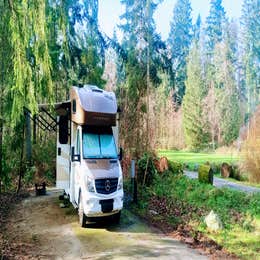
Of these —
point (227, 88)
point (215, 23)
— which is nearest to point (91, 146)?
point (227, 88)

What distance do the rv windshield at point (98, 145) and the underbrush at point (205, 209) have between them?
205 centimetres

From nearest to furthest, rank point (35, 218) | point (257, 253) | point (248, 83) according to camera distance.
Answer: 1. point (257, 253)
2. point (35, 218)
3. point (248, 83)

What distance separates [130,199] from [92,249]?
15.4 ft

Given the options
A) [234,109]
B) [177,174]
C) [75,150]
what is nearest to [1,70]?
[75,150]

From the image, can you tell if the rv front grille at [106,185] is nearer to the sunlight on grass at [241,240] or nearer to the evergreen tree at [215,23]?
the sunlight on grass at [241,240]

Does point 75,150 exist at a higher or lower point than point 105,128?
lower

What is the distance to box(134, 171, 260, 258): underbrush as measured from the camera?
7.55 meters

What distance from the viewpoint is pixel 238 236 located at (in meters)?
7.72

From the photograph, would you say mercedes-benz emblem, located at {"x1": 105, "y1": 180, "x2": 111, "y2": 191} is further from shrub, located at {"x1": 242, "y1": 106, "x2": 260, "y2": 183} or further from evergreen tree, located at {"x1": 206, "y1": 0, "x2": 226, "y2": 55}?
evergreen tree, located at {"x1": 206, "y1": 0, "x2": 226, "y2": 55}

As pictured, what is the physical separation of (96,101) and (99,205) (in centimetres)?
259

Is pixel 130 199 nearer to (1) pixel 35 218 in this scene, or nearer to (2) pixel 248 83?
(1) pixel 35 218

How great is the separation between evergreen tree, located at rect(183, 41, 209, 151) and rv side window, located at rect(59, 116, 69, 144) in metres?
28.2

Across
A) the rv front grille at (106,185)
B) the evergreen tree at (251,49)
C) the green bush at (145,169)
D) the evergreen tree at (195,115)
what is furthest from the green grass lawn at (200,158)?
the evergreen tree at (251,49)

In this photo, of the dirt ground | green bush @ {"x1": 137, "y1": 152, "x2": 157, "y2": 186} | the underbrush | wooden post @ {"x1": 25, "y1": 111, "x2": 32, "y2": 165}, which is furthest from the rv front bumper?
wooden post @ {"x1": 25, "y1": 111, "x2": 32, "y2": 165}
